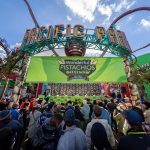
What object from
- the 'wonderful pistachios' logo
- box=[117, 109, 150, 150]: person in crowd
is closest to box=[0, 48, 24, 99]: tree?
the 'wonderful pistachios' logo

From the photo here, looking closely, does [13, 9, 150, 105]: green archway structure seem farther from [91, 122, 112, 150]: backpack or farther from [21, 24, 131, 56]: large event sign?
[91, 122, 112, 150]: backpack

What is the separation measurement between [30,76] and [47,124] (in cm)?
1090

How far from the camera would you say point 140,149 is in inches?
89.8

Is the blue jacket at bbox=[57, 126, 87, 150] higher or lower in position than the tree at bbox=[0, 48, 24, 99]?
lower

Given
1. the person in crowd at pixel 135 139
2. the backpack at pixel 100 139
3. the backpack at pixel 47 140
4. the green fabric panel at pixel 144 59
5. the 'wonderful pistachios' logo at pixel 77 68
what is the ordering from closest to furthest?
the person in crowd at pixel 135 139
the backpack at pixel 100 139
the backpack at pixel 47 140
the 'wonderful pistachios' logo at pixel 77 68
the green fabric panel at pixel 144 59

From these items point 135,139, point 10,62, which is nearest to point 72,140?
point 135,139

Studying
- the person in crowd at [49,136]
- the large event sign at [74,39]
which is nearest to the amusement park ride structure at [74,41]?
the large event sign at [74,39]

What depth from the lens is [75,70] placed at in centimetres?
1460

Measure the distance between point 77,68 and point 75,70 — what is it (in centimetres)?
23

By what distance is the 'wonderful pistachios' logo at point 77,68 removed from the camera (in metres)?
14.4

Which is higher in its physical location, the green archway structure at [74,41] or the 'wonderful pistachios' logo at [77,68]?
the green archway structure at [74,41]

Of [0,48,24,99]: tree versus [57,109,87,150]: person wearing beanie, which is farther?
[0,48,24,99]: tree

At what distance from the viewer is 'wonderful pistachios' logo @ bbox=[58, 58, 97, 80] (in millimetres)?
14391

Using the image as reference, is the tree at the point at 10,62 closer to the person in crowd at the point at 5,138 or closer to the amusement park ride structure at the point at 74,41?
the amusement park ride structure at the point at 74,41
